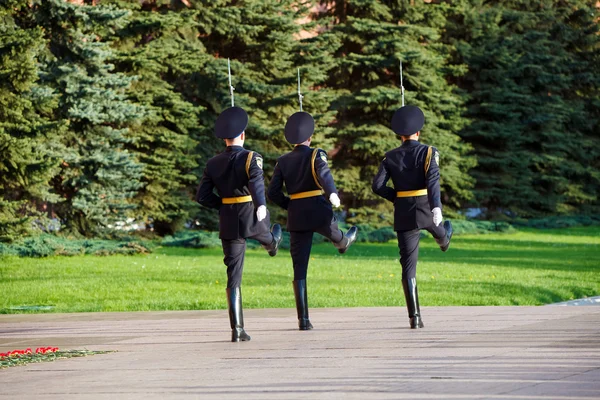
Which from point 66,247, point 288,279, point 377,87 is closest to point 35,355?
point 288,279

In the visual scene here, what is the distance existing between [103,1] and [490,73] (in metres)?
20.2

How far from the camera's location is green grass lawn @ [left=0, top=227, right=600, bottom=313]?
50.4 feet

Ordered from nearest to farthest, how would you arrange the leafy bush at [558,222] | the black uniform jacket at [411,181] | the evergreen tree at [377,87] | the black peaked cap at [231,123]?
the black peaked cap at [231,123] → the black uniform jacket at [411,181] → the evergreen tree at [377,87] → the leafy bush at [558,222]

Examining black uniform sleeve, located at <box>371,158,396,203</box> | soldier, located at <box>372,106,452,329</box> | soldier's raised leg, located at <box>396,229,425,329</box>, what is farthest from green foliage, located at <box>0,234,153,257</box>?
soldier's raised leg, located at <box>396,229,425,329</box>

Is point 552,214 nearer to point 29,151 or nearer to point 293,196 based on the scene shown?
point 29,151

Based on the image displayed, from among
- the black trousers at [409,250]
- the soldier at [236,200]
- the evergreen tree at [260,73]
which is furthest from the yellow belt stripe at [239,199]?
the evergreen tree at [260,73]

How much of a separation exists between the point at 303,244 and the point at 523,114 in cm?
3805

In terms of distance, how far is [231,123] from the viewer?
428 inches

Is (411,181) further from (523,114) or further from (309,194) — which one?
(523,114)

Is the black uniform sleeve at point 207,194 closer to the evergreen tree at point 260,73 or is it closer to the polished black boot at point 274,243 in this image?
the polished black boot at point 274,243

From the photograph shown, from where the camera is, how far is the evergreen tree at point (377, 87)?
128 feet

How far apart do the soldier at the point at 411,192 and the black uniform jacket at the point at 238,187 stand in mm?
1275

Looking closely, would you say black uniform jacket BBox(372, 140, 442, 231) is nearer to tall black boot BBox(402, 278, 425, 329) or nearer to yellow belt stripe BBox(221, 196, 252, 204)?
tall black boot BBox(402, 278, 425, 329)

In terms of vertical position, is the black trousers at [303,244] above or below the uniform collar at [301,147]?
below
